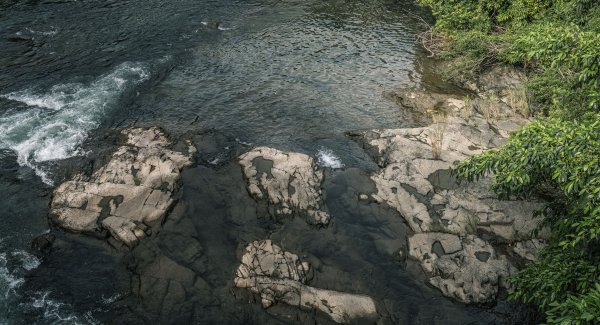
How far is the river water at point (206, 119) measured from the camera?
508 inches

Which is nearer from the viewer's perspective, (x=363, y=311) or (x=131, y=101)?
(x=363, y=311)

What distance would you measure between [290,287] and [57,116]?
43.3 feet

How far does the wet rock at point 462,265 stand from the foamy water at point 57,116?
1365 centimetres

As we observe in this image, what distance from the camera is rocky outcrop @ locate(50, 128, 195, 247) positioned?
14375mm

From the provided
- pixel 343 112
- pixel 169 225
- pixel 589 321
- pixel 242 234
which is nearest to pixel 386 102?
pixel 343 112

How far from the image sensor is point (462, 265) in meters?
13.6

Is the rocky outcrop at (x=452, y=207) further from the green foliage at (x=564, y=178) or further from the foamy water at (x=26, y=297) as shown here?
the foamy water at (x=26, y=297)

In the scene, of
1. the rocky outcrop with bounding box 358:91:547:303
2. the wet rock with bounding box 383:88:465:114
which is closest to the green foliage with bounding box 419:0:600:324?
the rocky outcrop with bounding box 358:91:547:303

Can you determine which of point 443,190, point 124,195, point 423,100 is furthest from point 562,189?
point 124,195

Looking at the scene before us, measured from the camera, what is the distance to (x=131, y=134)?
18188mm

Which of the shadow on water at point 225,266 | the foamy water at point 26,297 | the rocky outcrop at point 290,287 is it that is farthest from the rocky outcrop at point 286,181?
the foamy water at point 26,297

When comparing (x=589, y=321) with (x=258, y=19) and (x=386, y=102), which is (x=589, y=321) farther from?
(x=258, y=19)

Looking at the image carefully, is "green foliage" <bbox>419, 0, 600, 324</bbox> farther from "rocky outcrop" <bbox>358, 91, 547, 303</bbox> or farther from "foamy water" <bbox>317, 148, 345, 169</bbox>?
"foamy water" <bbox>317, 148, 345, 169</bbox>

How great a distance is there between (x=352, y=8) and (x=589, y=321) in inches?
1069
